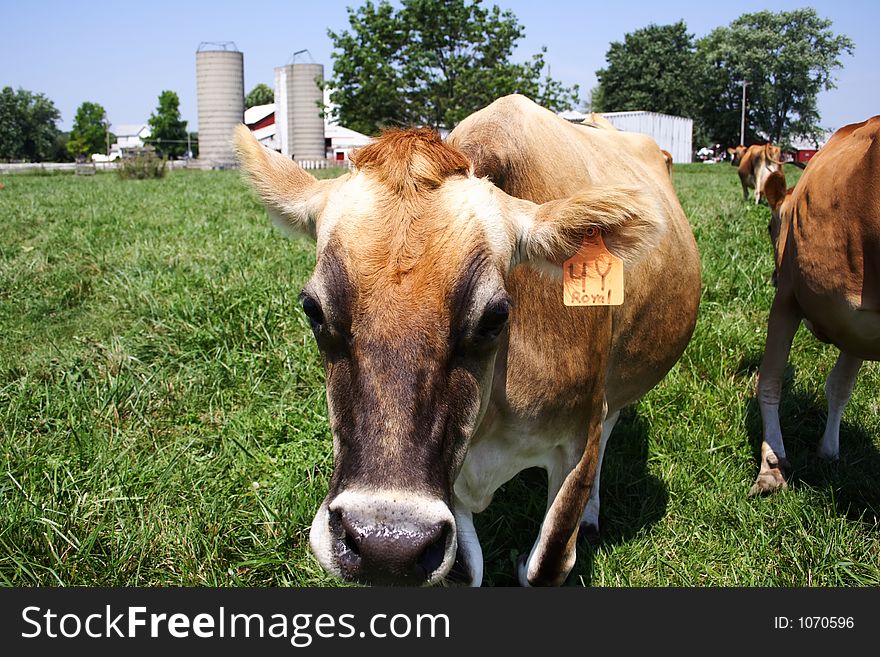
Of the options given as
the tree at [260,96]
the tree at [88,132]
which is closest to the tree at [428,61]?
the tree at [88,132]

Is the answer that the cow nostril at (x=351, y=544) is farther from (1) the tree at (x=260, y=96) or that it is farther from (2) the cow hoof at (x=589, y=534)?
(1) the tree at (x=260, y=96)

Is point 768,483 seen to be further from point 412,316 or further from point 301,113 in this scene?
point 301,113

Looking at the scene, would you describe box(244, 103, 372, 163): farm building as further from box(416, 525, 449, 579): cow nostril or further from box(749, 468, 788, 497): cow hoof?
box(416, 525, 449, 579): cow nostril

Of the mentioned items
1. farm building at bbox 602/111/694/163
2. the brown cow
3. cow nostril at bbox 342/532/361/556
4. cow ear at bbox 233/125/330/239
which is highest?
farm building at bbox 602/111/694/163

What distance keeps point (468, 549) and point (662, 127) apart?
41471mm

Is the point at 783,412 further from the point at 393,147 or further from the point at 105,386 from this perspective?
the point at 105,386

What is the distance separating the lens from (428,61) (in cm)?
3559

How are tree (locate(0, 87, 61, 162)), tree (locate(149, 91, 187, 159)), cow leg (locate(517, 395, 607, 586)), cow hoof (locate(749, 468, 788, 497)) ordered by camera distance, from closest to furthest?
cow leg (locate(517, 395, 607, 586)) → cow hoof (locate(749, 468, 788, 497)) → tree (locate(0, 87, 61, 162)) → tree (locate(149, 91, 187, 159))

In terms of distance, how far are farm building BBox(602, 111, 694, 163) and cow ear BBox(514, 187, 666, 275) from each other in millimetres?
34472

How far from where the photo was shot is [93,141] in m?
88.4

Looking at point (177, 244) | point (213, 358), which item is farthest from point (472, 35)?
point (213, 358)

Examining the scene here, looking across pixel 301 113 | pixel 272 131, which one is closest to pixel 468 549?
pixel 301 113

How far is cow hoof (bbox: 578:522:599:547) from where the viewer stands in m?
3.52

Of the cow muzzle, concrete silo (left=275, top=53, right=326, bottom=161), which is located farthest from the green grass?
concrete silo (left=275, top=53, right=326, bottom=161)
